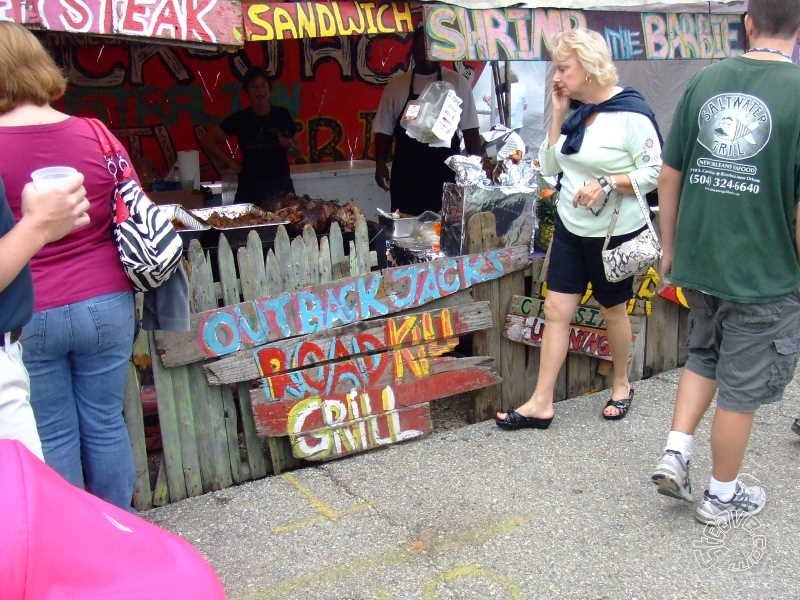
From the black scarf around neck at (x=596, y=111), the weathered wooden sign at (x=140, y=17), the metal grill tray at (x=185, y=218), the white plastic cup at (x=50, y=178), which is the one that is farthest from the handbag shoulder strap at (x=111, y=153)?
the black scarf around neck at (x=596, y=111)

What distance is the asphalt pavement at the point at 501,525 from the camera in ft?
9.04

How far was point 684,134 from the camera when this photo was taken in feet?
9.35

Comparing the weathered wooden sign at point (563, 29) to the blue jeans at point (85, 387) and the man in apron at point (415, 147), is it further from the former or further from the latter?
the blue jeans at point (85, 387)

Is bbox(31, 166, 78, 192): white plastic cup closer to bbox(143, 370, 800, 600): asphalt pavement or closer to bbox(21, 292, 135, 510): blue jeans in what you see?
bbox(21, 292, 135, 510): blue jeans

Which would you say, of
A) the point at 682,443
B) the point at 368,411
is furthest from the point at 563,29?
the point at 682,443

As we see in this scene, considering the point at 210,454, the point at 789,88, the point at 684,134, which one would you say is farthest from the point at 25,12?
the point at 789,88

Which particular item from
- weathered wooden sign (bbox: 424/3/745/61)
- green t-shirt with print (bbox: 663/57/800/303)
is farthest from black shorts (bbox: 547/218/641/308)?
weathered wooden sign (bbox: 424/3/745/61)

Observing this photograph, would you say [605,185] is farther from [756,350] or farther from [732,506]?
[732,506]

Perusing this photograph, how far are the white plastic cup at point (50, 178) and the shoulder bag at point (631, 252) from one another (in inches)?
94.3

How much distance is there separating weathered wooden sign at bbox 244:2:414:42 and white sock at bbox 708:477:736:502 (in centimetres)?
258

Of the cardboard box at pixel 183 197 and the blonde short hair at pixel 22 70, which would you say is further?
the cardboard box at pixel 183 197

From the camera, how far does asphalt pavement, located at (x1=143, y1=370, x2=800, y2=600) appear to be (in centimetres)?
276

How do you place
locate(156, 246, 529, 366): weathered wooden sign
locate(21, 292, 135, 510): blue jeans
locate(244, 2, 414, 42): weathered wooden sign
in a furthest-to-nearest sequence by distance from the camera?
locate(244, 2, 414, 42): weathered wooden sign
locate(156, 246, 529, 366): weathered wooden sign
locate(21, 292, 135, 510): blue jeans

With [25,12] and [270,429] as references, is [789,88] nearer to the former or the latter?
[270,429]
